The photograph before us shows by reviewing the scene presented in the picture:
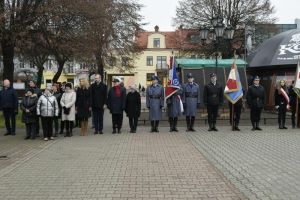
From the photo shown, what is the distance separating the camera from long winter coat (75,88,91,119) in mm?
15820

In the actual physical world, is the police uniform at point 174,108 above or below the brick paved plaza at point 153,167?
above

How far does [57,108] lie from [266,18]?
125 feet

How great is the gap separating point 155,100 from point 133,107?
0.81 m

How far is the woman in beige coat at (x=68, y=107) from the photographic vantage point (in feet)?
51.1

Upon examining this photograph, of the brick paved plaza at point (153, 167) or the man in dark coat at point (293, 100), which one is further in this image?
the man in dark coat at point (293, 100)

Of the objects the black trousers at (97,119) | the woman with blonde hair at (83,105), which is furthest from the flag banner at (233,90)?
the woman with blonde hair at (83,105)

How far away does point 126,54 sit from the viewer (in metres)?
40.9

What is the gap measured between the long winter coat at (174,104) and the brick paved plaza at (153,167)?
2.01m

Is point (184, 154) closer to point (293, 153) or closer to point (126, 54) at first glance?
point (293, 153)

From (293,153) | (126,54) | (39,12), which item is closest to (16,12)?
(39,12)

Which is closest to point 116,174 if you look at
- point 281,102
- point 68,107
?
point 68,107

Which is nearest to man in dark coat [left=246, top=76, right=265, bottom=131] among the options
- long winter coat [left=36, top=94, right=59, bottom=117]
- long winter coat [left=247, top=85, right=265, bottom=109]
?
long winter coat [left=247, top=85, right=265, bottom=109]

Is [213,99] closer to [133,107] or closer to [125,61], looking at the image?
[133,107]

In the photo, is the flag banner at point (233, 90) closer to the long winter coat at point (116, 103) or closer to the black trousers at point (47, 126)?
the long winter coat at point (116, 103)
